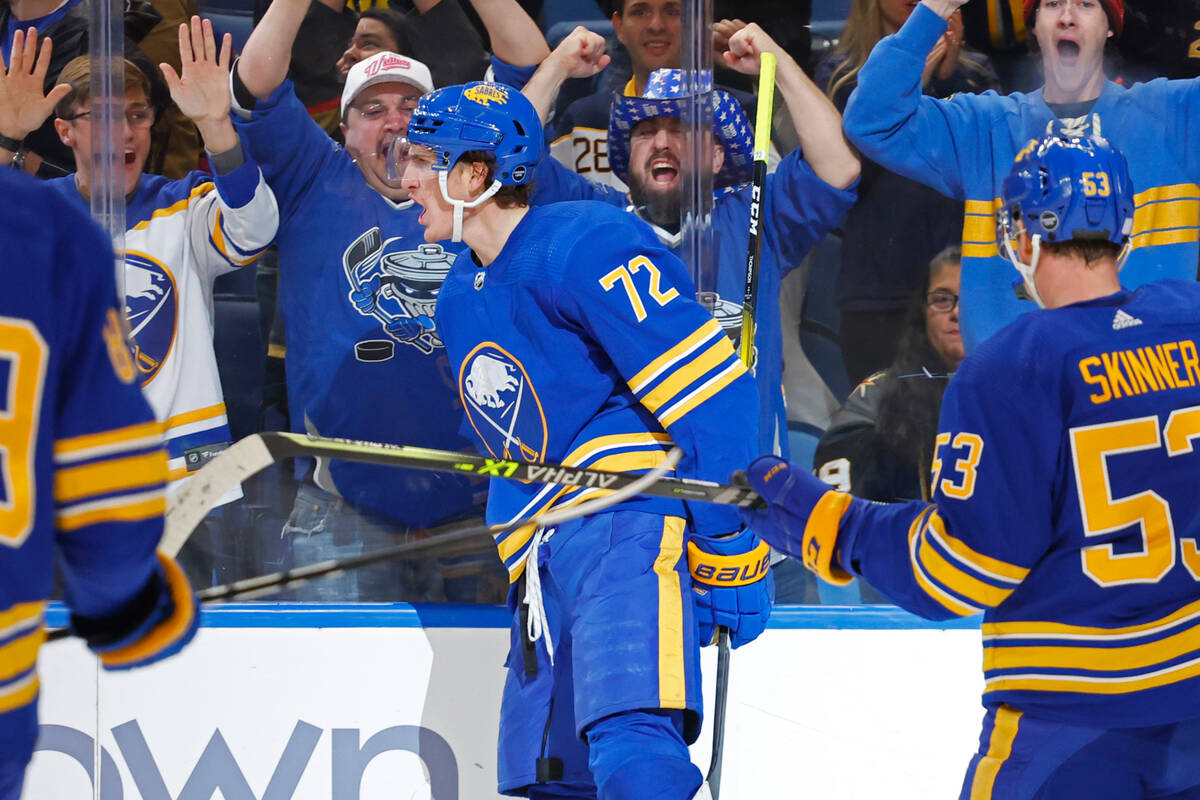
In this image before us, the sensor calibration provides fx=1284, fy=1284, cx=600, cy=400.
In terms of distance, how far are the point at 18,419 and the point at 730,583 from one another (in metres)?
1.45

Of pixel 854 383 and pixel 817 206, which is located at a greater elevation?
pixel 817 206

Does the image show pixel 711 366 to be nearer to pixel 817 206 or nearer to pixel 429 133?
pixel 429 133

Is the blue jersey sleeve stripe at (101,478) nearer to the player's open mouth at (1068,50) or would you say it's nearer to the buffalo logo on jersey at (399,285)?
the buffalo logo on jersey at (399,285)

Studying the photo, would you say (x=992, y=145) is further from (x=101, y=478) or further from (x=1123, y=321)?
(x=101, y=478)

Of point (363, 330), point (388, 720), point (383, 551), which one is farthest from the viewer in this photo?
point (363, 330)

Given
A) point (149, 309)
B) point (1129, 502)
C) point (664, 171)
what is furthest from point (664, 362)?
point (149, 309)

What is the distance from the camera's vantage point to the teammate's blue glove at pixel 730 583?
233 cm

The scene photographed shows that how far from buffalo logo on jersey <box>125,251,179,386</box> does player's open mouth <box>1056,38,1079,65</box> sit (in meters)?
2.16

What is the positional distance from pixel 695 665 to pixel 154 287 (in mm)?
1610

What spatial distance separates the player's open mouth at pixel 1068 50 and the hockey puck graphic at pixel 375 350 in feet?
5.65

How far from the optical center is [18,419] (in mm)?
1170

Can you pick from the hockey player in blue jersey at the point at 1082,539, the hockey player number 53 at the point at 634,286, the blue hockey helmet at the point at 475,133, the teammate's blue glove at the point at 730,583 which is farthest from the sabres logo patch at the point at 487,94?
the hockey player in blue jersey at the point at 1082,539

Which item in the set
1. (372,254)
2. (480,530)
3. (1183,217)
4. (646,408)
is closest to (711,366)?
(646,408)

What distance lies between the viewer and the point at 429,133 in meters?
2.42
